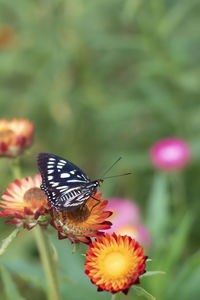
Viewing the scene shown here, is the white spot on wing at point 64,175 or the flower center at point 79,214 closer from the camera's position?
the flower center at point 79,214

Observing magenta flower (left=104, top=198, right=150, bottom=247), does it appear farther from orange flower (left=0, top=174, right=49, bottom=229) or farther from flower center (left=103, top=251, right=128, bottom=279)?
flower center (left=103, top=251, right=128, bottom=279)

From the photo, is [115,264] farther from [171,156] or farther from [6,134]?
[171,156]

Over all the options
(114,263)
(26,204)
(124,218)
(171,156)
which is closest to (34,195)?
(26,204)

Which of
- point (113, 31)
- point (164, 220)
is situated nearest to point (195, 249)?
point (164, 220)

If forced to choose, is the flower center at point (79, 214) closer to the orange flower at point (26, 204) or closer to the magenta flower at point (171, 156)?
the orange flower at point (26, 204)

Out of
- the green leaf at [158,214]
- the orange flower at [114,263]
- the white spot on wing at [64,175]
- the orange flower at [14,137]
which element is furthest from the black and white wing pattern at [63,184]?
the green leaf at [158,214]

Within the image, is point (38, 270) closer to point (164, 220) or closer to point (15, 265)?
point (15, 265)

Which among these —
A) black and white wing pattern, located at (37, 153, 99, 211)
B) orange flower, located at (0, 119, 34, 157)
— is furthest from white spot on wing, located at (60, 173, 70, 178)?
orange flower, located at (0, 119, 34, 157)
